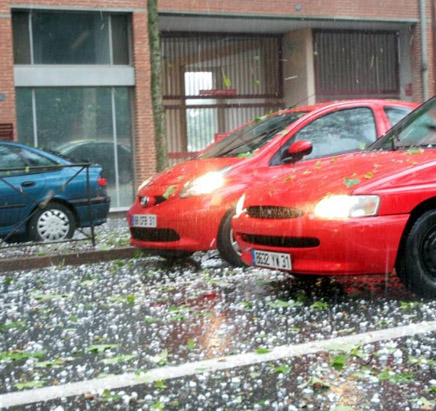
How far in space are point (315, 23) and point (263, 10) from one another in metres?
2.06

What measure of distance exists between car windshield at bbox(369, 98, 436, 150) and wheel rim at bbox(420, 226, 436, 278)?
3.23 ft

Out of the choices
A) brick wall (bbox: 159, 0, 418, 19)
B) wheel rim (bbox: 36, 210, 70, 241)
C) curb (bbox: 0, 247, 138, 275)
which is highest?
brick wall (bbox: 159, 0, 418, 19)

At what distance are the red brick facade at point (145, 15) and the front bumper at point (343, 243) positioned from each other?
13215mm

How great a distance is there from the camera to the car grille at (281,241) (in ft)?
20.8

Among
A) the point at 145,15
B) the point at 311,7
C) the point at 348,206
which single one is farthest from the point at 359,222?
the point at 311,7

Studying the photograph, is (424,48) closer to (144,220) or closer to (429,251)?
(144,220)

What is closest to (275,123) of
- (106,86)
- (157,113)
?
(157,113)

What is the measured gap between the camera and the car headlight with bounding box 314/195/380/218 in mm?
6184

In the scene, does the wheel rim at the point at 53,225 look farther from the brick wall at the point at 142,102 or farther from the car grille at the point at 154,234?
the brick wall at the point at 142,102

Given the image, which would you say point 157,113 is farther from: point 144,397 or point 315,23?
point 315,23

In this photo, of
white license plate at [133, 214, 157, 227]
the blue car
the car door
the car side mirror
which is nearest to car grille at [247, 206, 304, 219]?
the car side mirror

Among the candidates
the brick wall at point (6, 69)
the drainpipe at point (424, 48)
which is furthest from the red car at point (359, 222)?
the drainpipe at point (424, 48)

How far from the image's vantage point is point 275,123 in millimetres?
9242

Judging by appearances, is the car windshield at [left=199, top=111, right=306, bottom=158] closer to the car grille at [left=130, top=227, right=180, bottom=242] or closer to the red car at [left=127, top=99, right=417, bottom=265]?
the red car at [left=127, top=99, right=417, bottom=265]
